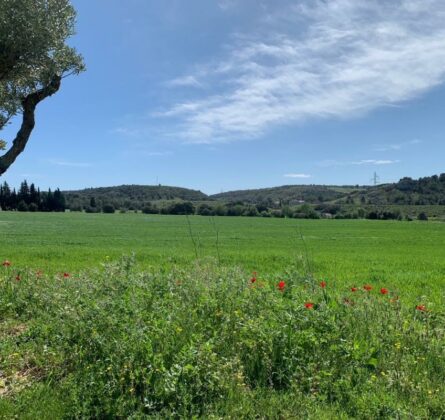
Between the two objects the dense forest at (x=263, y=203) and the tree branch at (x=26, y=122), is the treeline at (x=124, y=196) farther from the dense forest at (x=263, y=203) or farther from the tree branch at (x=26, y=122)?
the tree branch at (x=26, y=122)

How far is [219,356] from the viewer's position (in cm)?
464

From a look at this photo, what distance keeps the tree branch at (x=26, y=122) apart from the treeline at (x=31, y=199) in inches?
4984

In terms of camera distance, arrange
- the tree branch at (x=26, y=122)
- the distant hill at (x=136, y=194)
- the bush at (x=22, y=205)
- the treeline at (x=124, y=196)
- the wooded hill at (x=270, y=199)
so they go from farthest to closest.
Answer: the distant hill at (x=136, y=194) < the wooded hill at (x=270, y=199) < the treeline at (x=124, y=196) < the bush at (x=22, y=205) < the tree branch at (x=26, y=122)

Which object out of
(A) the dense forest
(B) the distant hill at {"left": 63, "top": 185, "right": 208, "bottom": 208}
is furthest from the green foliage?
(B) the distant hill at {"left": 63, "top": 185, "right": 208, "bottom": 208}

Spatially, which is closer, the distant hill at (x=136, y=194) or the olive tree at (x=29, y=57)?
the olive tree at (x=29, y=57)

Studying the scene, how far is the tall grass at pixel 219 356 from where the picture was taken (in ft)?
13.0

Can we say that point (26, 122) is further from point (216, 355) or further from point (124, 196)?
point (124, 196)

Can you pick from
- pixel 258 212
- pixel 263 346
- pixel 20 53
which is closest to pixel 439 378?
pixel 263 346

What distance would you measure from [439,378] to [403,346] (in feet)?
1.87

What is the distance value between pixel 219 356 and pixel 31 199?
141658 millimetres

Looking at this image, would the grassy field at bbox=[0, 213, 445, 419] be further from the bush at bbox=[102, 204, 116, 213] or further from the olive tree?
the bush at bbox=[102, 204, 116, 213]

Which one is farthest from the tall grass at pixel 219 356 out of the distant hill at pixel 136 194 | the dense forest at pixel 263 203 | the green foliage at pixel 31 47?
the distant hill at pixel 136 194

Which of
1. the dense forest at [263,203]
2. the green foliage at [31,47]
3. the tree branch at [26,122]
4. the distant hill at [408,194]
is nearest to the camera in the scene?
the green foliage at [31,47]

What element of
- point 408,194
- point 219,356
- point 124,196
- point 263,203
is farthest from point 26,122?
point 124,196
